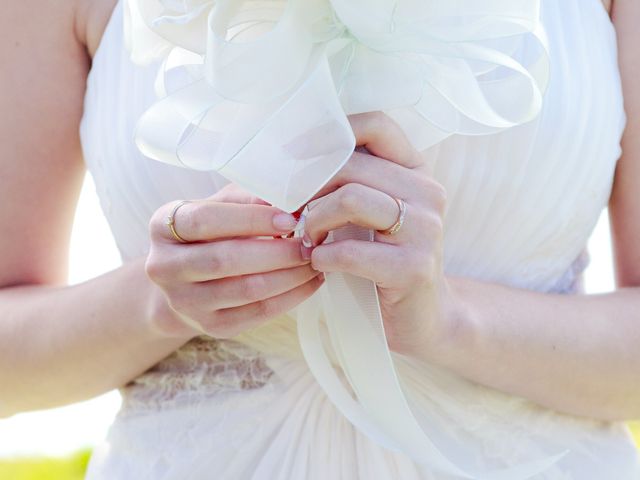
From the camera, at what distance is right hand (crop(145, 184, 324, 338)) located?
99cm

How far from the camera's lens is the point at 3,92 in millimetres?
1511

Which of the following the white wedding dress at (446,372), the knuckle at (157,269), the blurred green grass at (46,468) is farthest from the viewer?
the blurred green grass at (46,468)

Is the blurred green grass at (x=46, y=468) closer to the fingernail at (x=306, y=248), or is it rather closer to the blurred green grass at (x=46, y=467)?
the blurred green grass at (x=46, y=467)

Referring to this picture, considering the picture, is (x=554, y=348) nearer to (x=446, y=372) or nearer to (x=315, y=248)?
(x=446, y=372)

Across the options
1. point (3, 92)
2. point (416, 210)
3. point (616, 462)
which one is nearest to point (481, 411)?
point (616, 462)

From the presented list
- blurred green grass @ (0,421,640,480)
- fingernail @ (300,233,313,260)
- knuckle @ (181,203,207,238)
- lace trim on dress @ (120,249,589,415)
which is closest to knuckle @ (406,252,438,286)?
fingernail @ (300,233,313,260)

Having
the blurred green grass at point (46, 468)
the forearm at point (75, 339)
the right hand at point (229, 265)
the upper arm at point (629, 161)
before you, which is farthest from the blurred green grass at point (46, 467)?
the right hand at point (229, 265)

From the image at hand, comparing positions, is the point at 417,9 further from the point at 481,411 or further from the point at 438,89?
the point at 481,411

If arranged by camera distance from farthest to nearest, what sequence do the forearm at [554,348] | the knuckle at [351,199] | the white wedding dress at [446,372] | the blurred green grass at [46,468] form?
1. the blurred green grass at [46,468]
2. the white wedding dress at [446,372]
3. the forearm at [554,348]
4. the knuckle at [351,199]

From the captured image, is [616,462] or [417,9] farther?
[616,462]

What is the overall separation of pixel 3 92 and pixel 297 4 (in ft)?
2.40

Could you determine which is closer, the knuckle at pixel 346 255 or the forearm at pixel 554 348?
the knuckle at pixel 346 255

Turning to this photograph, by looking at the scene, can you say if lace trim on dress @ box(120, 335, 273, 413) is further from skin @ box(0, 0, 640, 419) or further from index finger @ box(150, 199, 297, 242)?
index finger @ box(150, 199, 297, 242)

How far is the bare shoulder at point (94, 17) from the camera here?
59.6 inches
